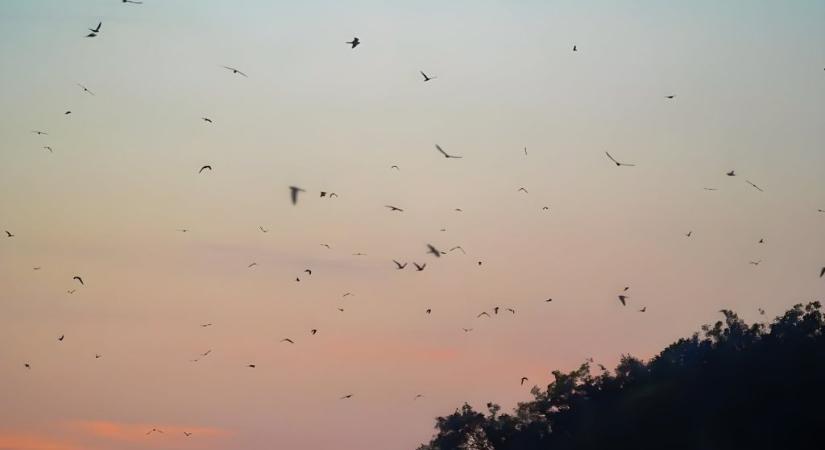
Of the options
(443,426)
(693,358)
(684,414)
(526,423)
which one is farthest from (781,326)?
(443,426)

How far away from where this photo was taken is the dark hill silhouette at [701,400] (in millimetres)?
87250

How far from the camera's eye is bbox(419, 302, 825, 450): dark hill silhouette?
8725 centimetres

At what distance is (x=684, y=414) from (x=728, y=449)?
678 centimetres

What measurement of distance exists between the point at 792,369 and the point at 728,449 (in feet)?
27.2

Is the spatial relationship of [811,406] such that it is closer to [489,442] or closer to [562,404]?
[562,404]

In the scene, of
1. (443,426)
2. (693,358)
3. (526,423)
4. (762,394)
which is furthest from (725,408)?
(443,426)

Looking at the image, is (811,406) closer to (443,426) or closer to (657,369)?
(657,369)

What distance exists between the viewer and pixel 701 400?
93.6 metres

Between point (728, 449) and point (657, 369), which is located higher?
point (657, 369)

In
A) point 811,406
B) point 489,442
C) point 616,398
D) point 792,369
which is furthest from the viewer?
point 489,442

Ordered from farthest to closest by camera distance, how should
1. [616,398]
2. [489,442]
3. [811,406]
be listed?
[489,442]
[616,398]
[811,406]

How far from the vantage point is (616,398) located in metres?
110

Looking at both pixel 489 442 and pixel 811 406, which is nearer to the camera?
pixel 811 406

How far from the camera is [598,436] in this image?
332ft
